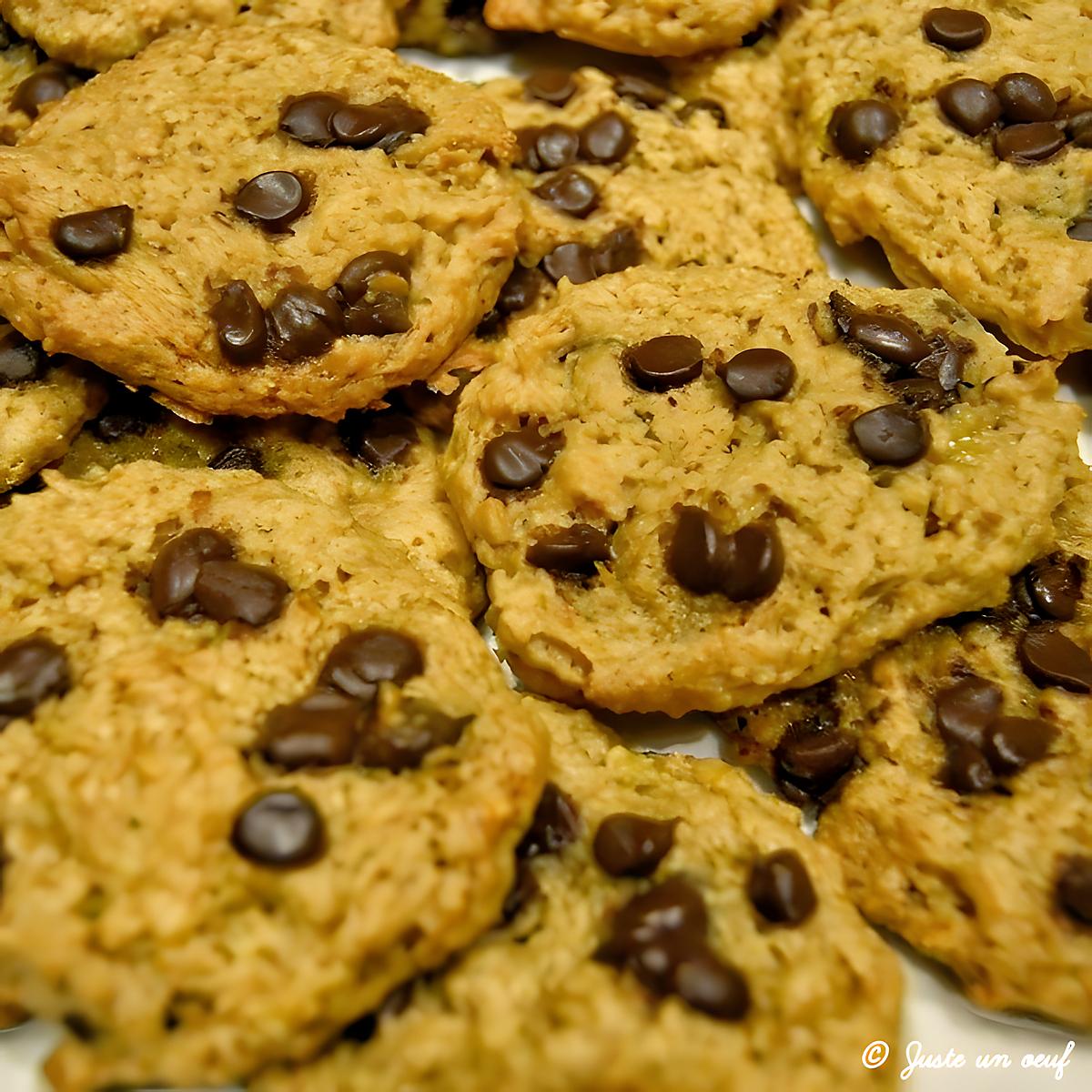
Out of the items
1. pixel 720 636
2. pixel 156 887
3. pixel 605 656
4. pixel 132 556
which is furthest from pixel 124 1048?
pixel 720 636

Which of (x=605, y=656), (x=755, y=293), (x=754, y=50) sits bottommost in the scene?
(x=605, y=656)

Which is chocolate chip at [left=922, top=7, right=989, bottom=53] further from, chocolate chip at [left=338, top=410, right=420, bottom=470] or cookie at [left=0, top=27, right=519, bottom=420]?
chocolate chip at [left=338, top=410, right=420, bottom=470]

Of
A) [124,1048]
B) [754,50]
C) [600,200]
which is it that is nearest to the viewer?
[124,1048]

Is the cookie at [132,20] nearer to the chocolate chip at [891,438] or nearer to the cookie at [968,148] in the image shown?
the cookie at [968,148]

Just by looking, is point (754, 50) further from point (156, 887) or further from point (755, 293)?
point (156, 887)

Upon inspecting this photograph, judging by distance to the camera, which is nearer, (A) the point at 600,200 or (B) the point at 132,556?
(B) the point at 132,556
